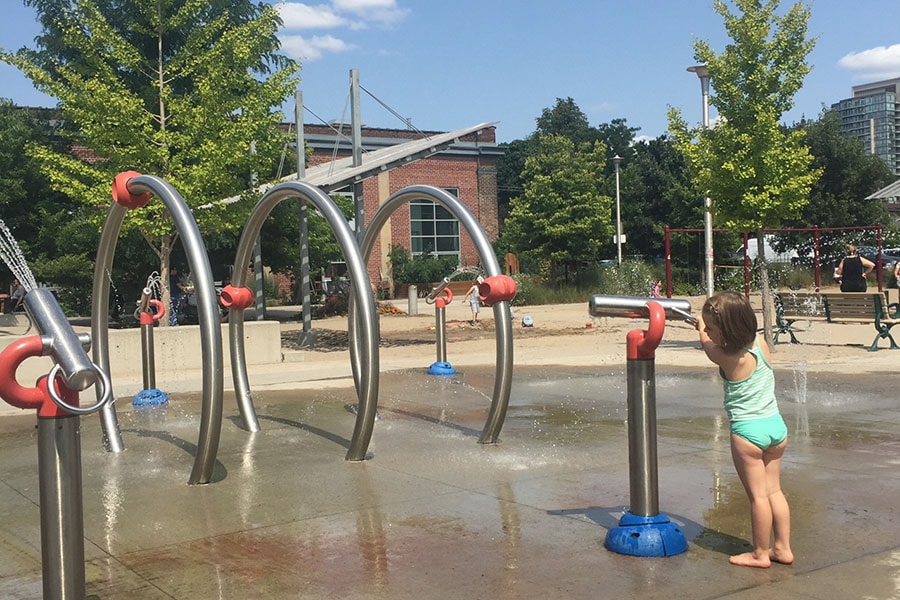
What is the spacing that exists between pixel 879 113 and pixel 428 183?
118 m

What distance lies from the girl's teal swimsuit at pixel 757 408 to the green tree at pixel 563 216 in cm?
3256

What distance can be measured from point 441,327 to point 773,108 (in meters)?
6.38

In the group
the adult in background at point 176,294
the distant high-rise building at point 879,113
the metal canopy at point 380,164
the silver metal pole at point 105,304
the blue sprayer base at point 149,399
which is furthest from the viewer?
the distant high-rise building at point 879,113

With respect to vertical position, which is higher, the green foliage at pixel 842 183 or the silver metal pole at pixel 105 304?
the green foliage at pixel 842 183

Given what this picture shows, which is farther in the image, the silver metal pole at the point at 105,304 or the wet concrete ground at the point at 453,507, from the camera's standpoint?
the silver metal pole at the point at 105,304

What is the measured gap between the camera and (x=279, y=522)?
5.16m

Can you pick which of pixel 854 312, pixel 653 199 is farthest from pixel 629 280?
pixel 854 312

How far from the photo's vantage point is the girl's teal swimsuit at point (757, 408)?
4.18 meters

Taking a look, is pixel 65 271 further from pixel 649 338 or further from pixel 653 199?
pixel 653 199

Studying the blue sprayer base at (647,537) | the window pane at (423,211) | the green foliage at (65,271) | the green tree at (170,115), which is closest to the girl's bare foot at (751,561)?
the blue sprayer base at (647,537)

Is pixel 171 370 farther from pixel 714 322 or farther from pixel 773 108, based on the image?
pixel 714 322

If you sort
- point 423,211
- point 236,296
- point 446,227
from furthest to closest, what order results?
point 446,227, point 423,211, point 236,296

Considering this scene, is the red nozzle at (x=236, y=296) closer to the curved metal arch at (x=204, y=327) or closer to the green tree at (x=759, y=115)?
the curved metal arch at (x=204, y=327)

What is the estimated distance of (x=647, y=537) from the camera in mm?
4383
